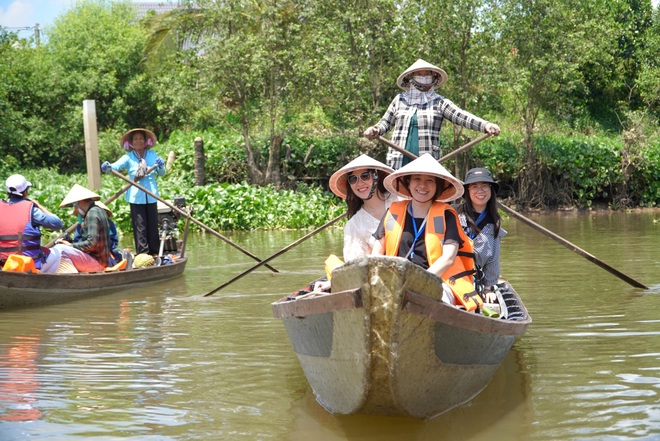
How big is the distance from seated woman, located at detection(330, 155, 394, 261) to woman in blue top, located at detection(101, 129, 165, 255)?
14.8 ft

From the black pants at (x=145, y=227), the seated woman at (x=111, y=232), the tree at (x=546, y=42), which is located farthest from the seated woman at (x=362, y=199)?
the tree at (x=546, y=42)

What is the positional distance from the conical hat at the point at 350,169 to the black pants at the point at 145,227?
4571 mm

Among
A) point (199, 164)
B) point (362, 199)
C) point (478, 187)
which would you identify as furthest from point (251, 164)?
point (362, 199)

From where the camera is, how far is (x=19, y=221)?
24.5 feet

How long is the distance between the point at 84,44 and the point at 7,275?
19.7 meters

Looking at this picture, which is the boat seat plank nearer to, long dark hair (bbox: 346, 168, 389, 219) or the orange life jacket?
the orange life jacket

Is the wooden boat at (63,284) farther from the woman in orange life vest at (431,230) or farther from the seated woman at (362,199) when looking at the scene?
the woman in orange life vest at (431,230)

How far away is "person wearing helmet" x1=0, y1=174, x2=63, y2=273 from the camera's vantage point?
7477mm

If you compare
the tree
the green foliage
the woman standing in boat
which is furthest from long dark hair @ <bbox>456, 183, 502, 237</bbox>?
the green foliage

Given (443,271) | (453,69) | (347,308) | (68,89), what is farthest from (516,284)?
(68,89)

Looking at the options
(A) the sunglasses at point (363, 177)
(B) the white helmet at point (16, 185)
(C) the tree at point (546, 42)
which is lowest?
(A) the sunglasses at point (363, 177)

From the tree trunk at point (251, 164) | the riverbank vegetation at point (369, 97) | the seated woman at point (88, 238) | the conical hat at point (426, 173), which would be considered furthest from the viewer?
the tree trunk at point (251, 164)

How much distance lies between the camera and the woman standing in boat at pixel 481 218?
5652 mm

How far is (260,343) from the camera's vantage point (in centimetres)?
618
